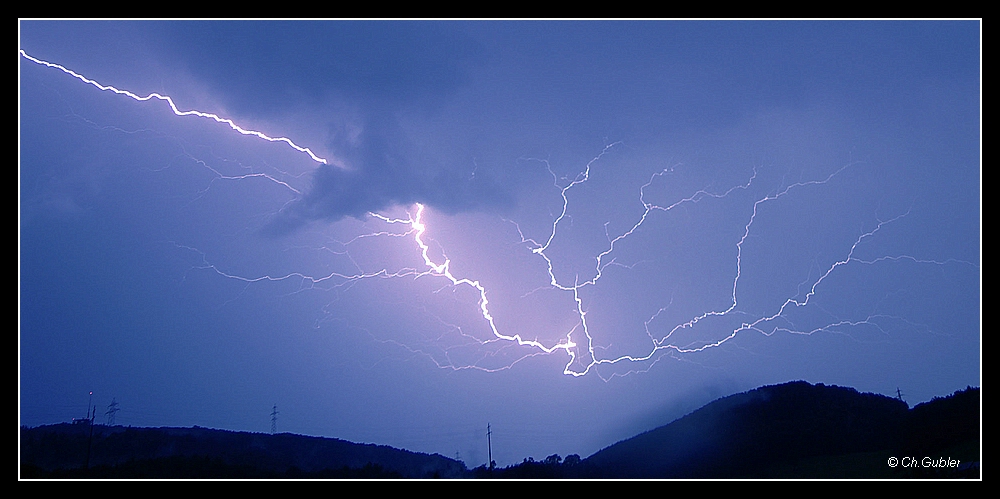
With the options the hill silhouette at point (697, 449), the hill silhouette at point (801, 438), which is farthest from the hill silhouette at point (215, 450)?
the hill silhouette at point (801, 438)

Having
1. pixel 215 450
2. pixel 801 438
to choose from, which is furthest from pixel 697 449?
pixel 215 450

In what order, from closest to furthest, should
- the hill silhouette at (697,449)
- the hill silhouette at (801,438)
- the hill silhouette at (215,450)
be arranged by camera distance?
1. the hill silhouette at (801,438)
2. the hill silhouette at (697,449)
3. the hill silhouette at (215,450)

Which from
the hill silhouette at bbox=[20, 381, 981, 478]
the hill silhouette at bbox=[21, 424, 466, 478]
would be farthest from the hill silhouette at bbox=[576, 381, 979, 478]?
the hill silhouette at bbox=[21, 424, 466, 478]

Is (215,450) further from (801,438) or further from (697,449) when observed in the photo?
(801,438)

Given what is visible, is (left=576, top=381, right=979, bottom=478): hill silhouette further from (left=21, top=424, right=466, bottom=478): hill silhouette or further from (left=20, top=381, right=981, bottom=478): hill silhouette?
(left=21, top=424, right=466, bottom=478): hill silhouette

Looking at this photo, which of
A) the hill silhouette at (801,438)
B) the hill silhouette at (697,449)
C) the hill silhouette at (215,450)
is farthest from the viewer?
the hill silhouette at (215,450)

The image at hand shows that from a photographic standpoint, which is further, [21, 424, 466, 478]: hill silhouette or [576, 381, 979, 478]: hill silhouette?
[21, 424, 466, 478]: hill silhouette

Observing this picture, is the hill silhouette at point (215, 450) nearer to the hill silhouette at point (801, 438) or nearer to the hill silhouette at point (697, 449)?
the hill silhouette at point (697, 449)

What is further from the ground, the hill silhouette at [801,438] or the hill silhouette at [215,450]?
the hill silhouette at [801,438]

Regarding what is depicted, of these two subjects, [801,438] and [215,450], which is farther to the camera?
[215,450]
